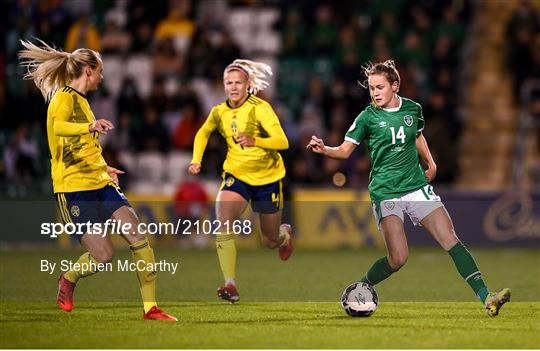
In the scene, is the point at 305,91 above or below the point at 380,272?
below

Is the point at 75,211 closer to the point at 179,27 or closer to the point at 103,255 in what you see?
the point at 103,255

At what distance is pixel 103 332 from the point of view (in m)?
9.24

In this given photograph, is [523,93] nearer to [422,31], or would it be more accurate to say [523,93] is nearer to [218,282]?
[422,31]

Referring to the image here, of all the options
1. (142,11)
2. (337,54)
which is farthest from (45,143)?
(337,54)

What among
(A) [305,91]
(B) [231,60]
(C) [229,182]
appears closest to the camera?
(C) [229,182]

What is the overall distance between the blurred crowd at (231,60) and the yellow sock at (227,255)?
7707 millimetres

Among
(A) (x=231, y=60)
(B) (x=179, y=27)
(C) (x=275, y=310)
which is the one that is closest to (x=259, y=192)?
(C) (x=275, y=310)

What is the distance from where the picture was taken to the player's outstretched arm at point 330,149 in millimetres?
9562

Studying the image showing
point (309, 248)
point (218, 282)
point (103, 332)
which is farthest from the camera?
point (309, 248)

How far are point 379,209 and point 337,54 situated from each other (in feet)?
35.6

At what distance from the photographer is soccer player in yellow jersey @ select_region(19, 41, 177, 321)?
10008mm

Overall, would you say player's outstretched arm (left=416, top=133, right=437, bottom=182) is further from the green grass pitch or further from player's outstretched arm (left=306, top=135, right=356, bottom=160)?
the green grass pitch

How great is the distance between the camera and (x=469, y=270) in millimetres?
10086

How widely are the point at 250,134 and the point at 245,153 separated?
251 mm
